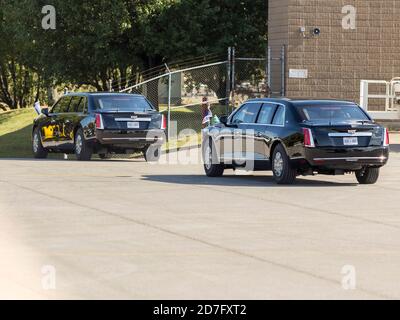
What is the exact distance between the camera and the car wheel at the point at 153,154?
93.4 feet

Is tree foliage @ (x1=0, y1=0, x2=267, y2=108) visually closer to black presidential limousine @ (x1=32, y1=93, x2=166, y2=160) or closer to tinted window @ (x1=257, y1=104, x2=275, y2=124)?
black presidential limousine @ (x1=32, y1=93, x2=166, y2=160)

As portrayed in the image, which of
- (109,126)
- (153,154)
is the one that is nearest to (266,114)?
(109,126)

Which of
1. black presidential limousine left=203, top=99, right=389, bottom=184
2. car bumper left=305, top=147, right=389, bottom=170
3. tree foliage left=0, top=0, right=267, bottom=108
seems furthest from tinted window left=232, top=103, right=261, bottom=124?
Answer: tree foliage left=0, top=0, right=267, bottom=108

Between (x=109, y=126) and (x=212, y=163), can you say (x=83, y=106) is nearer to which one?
(x=109, y=126)

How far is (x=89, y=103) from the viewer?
28406 millimetres

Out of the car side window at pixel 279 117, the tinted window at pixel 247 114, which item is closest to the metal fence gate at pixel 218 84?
the tinted window at pixel 247 114

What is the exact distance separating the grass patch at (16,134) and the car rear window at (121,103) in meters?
9.58

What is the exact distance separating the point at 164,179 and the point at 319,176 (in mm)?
3342

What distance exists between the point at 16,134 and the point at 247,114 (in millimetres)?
25448

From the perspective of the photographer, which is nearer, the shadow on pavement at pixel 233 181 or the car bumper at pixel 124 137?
the shadow on pavement at pixel 233 181

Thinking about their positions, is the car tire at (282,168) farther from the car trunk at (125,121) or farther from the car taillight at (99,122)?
the car taillight at (99,122)

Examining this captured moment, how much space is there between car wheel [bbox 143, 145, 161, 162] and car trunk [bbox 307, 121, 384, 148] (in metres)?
8.34
